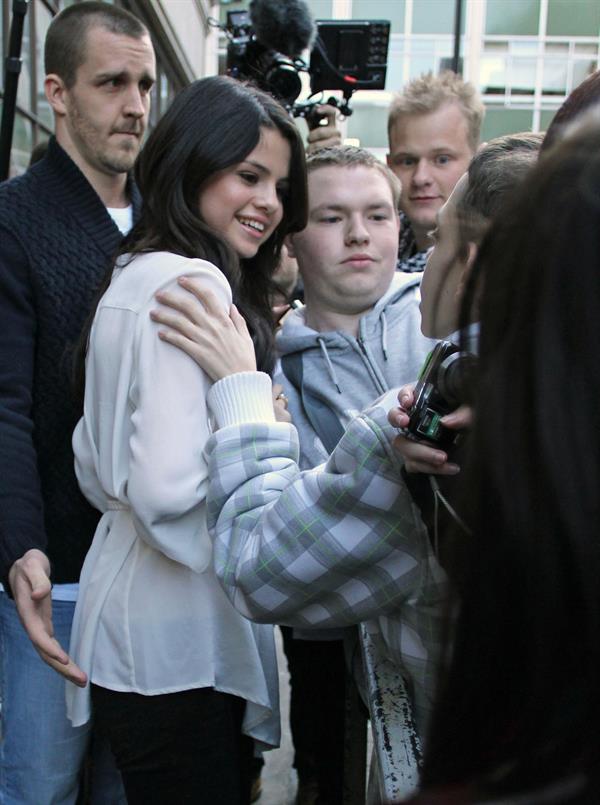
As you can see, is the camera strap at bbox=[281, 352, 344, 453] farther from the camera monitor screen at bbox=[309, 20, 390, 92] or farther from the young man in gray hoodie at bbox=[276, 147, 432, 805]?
the camera monitor screen at bbox=[309, 20, 390, 92]

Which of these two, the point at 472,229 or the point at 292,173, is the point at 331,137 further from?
the point at 472,229

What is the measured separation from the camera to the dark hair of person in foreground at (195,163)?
5.58 ft

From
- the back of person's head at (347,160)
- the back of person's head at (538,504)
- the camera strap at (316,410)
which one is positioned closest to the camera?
the back of person's head at (538,504)

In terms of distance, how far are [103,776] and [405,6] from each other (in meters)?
22.1

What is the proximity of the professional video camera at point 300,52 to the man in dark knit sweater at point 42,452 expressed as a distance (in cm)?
129

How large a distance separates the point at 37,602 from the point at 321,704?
1.04 m

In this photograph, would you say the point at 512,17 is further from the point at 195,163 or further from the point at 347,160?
the point at 195,163

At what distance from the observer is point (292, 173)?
76.4 inches

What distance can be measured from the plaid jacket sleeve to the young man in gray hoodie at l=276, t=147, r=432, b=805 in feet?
2.22

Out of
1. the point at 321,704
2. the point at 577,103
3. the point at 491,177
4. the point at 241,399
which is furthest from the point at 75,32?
the point at 321,704

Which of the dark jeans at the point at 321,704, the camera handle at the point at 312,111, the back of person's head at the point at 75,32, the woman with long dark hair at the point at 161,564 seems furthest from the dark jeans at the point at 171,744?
the camera handle at the point at 312,111

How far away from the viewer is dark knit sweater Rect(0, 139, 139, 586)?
66.8 inches

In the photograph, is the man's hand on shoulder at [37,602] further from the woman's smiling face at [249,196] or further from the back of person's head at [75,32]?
the back of person's head at [75,32]

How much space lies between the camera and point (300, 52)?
3.14 m
